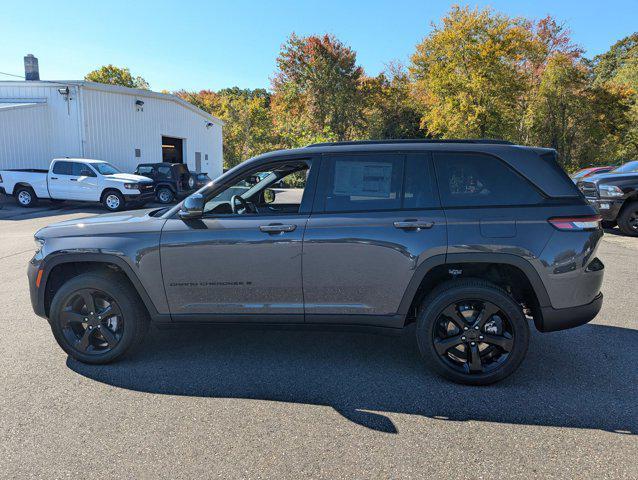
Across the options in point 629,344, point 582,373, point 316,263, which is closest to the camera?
point 316,263

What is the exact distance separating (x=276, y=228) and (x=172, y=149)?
2537 centimetres

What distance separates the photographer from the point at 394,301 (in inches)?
132

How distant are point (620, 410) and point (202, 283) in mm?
3095

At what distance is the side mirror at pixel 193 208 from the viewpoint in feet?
11.1

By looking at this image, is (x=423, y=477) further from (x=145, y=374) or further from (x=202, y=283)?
(x=145, y=374)

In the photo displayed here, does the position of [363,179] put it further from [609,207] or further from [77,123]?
[77,123]

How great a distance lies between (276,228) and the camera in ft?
11.0

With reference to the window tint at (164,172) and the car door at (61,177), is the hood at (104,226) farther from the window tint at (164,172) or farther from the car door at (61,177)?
the window tint at (164,172)

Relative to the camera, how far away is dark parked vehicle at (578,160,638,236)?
9.98 meters

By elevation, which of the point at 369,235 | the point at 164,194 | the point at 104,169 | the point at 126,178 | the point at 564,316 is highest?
the point at 104,169

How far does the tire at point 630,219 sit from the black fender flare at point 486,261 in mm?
8768

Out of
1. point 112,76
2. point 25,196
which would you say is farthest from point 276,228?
point 112,76

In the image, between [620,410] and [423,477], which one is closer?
[423,477]

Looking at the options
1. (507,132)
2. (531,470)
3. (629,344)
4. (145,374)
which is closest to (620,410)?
(531,470)
